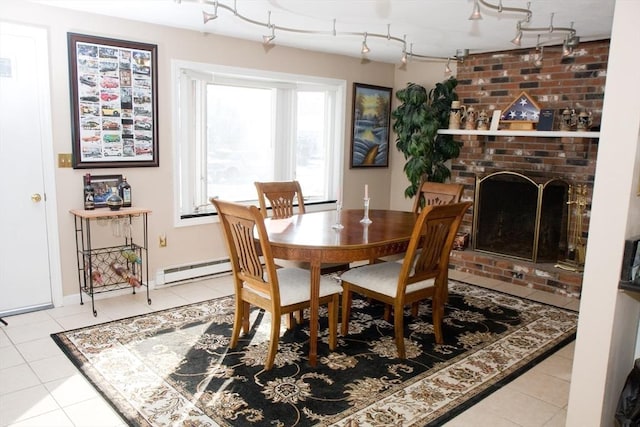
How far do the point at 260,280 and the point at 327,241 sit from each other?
1.52 ft

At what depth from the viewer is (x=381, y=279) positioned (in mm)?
3197

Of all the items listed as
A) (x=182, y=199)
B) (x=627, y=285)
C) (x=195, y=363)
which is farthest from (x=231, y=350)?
(x=627, y=285)

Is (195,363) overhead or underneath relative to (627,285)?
underneath

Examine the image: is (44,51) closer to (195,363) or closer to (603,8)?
(195,363)

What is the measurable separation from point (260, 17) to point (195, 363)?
2.60 meters

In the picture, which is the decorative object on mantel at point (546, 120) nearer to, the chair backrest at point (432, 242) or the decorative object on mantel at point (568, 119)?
the decorative object on mantel at point (568, 119)

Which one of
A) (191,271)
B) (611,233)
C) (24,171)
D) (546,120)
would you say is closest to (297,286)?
(611,233)

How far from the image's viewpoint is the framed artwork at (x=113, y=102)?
12.5ft

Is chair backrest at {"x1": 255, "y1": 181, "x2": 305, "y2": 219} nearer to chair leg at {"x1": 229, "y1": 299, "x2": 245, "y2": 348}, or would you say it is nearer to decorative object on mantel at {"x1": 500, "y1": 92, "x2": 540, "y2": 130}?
chair leg at {"x1": 229, "y1": 299, "x2": 245, "y2": 348}

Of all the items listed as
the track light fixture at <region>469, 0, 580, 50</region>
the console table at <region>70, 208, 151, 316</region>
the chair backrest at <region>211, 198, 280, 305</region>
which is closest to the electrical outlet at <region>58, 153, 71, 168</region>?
the console table at <region>70, 208, 151, 316</region>

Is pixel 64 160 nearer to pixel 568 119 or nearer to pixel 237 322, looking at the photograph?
pixel 237 322

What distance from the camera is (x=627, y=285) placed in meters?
1.83

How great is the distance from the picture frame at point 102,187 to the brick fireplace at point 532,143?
3.44 m

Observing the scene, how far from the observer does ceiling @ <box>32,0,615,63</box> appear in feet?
11.1
